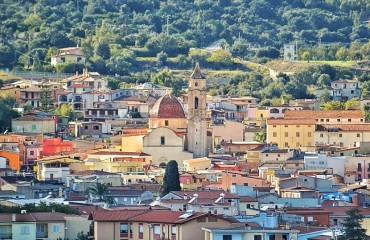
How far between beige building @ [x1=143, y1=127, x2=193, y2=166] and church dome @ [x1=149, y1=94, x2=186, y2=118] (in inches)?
138

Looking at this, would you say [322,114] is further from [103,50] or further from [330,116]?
[103,50]

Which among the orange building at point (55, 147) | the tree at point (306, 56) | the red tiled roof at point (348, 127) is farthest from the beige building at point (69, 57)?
the orange building at point (55, 147)

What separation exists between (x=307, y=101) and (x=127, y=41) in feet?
92.3

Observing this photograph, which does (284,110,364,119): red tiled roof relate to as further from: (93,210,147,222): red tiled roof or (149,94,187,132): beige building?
(93,210,147,222): red tiled roof

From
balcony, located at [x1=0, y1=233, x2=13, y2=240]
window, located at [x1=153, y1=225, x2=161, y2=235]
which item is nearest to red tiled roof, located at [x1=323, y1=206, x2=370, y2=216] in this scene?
window, located at [x1=153, y1=225, x2=161, y2=235]

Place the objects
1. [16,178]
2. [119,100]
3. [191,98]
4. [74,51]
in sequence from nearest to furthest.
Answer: [16,178], [191,98], [119,100], [74,51]

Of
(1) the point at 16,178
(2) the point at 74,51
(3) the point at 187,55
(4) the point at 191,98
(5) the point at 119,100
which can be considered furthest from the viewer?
(3) the point at 187,55

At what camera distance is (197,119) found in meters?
101

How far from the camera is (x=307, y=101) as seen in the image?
125 metres

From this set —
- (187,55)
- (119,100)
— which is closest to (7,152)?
(119,100)

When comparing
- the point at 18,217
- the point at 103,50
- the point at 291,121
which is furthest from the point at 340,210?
the point at 103,50

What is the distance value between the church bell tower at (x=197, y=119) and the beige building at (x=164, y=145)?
4.73 ft

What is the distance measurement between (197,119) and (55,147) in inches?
263

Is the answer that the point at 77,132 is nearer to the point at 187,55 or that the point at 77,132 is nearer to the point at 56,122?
the point at 56,122
